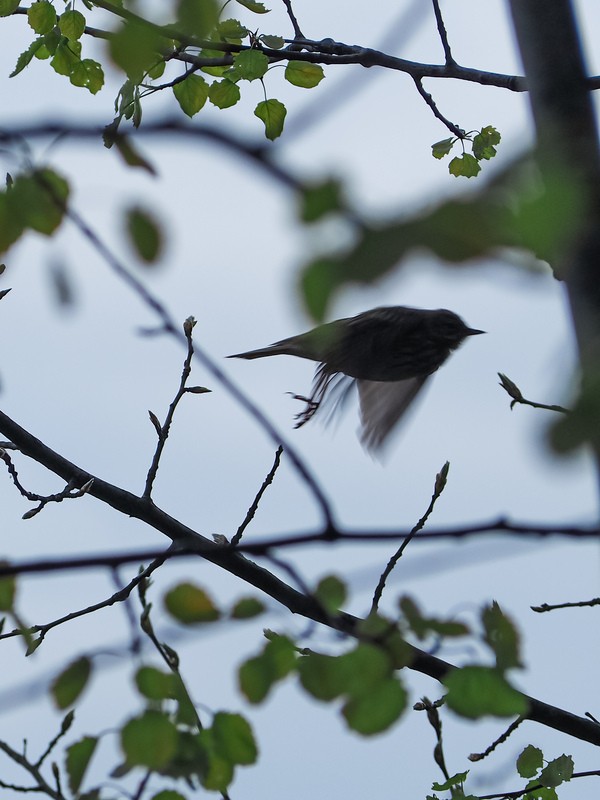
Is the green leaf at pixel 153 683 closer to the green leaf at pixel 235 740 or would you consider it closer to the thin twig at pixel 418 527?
the green leaf at pixel 235 740

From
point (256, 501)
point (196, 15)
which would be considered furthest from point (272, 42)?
point (196, 15)

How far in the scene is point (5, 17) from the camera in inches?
174

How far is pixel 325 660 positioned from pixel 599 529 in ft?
2.19

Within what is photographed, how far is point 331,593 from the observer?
1.89 m

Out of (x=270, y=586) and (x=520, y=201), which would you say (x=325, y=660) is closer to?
(x=520, y=201)

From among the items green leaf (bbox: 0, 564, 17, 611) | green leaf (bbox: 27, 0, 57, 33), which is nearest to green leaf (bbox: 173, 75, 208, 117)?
green leaf (bbox: 27, 0, 57, 33)

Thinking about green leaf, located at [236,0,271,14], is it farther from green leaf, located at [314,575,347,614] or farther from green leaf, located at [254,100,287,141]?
green leaf, located at [314,575,347,614]

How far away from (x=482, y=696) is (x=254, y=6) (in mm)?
3385

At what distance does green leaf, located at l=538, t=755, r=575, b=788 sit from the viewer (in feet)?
12.0

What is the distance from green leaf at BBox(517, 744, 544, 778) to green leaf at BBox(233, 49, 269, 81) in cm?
300

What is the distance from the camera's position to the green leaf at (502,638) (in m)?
Answer: 1.95

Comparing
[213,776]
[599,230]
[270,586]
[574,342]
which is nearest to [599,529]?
[574,342]

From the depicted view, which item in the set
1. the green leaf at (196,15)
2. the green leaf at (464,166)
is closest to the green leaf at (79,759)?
the green leaf at (196,15)

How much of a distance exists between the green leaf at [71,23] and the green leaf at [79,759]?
3480mm
